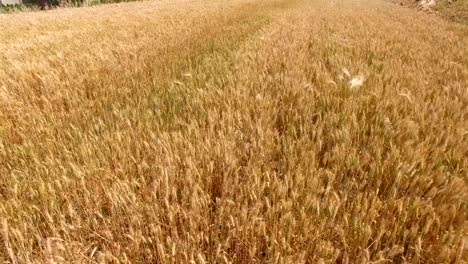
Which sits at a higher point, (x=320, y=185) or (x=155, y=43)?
(x=155, y=43)

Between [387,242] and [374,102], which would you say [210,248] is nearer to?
[387,242]

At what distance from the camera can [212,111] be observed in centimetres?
231

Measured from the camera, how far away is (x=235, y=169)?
1.70m

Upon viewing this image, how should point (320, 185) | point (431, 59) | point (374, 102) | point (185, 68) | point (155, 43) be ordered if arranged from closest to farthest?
point (320, 185) → point (374, 102) → point (185, 68) → point (431, 59) → point (155, 43)

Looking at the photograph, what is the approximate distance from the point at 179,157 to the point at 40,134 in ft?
3.86

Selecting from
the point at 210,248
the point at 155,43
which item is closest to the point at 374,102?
the point at 210,248

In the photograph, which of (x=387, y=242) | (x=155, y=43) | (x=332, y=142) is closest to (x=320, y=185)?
(x=387, y=242)

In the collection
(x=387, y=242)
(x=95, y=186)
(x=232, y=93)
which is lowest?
(x=387, y=242)

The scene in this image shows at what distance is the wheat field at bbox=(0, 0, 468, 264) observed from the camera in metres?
1.31

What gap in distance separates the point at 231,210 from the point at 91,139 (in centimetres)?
106

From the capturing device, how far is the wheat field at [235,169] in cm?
131

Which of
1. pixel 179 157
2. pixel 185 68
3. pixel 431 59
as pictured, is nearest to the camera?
pixel 179 157

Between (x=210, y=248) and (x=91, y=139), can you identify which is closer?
(x=210, y=248)

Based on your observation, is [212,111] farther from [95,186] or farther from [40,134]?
[40,134]
